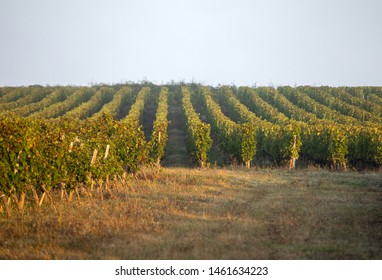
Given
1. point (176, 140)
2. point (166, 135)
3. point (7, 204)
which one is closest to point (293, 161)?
point (166, 135)

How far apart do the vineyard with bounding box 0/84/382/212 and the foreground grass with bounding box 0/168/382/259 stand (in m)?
1.46

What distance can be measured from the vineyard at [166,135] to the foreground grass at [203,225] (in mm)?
1460

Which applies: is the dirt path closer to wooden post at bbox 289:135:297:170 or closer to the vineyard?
the vineyard

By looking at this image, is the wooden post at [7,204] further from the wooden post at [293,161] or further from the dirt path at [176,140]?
the dirt path at [176,140]

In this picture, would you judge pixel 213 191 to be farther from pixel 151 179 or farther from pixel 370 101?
pixel 370 101

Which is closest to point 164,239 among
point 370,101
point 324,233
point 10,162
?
point 324,233

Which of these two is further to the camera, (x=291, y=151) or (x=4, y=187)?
(x=291, y=151)

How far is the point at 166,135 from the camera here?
36938 mm

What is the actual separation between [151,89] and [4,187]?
216 feet

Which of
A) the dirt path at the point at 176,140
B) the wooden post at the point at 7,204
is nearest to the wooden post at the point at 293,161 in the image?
the dirt path at the point at 176,140

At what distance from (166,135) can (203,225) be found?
23820 millimetres

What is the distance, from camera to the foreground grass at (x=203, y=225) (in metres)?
10.6

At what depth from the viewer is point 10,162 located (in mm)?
14977

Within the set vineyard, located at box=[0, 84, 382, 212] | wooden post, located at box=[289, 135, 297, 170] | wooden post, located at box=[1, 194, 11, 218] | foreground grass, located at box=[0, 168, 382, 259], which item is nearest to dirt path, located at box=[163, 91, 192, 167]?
vineyard, located at box=[0, 84, 382, 212]
